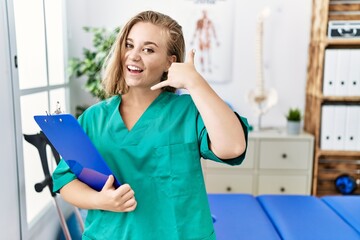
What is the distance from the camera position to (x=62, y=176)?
0.75 m

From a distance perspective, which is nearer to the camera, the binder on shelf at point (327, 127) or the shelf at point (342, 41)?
the shelf at point (342, 41)

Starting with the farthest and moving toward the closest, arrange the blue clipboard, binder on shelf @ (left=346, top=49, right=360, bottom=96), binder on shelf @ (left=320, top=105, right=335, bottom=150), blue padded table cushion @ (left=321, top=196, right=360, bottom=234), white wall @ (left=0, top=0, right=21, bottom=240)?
binder on shelf @ (left=320, top=105, right=335, bottom=150)
binder on shelf @ (left=346, top=49, right=360, bottom=96)
blue padded table cushion @ (left=321, top=196, right=360, bottom=234)
white wall @ (left=0, top=0, right=21, bottom=240)
the blue clipboard

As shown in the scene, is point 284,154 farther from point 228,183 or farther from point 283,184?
point 228,183

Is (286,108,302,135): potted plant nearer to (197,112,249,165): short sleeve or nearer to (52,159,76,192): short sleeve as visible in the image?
(197,112,249,165): short sleeve

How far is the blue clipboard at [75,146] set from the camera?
61 cm

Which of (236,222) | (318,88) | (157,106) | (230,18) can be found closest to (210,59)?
(230,18)

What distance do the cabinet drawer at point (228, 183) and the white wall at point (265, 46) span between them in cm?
48

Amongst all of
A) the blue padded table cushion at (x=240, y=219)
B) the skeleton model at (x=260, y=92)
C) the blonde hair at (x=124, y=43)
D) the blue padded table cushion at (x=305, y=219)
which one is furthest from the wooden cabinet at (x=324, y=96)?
the blonde hair at (x=124, y=43)

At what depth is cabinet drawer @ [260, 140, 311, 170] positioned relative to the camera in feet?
7.61

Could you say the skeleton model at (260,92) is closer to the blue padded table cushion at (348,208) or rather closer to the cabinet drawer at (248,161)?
the cabinet drawer at (248,161)

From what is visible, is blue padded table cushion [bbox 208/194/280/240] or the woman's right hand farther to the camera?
blue padded table cushion [bbox 208/194/280/240]

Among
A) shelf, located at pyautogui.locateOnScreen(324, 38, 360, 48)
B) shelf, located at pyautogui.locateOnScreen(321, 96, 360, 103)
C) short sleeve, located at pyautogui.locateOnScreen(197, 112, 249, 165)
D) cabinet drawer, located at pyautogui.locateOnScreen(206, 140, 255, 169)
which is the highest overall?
shelf, located at pyautogui.locateOnScreen(324, 38, 360, 48)

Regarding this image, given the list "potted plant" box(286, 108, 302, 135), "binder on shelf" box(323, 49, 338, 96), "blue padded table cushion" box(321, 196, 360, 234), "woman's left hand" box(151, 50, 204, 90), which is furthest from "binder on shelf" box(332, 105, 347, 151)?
"woman's left hand" box(151, 50, 204, 90)

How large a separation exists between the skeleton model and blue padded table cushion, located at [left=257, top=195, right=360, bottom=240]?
95cm
